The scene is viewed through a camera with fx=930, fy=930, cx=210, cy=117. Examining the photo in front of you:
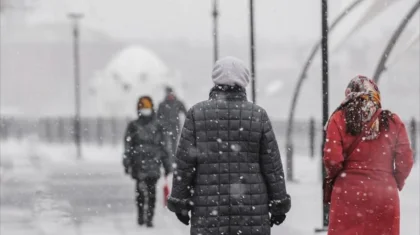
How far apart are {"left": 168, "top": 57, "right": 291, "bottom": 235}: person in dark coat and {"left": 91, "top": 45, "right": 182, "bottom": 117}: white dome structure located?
111134 mm

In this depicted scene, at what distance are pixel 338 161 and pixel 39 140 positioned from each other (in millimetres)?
40324

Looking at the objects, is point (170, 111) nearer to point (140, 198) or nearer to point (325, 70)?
point (140, 198)

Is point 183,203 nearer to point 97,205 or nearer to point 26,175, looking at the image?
point 97,205

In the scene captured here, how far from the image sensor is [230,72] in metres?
5.11

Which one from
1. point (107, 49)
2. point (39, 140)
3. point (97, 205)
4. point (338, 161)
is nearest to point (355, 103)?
point (338, 161)

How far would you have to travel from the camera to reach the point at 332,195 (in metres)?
5.84

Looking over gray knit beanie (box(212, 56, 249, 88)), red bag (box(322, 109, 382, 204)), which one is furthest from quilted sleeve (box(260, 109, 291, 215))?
red bag (box(322, 109, 382, 204))

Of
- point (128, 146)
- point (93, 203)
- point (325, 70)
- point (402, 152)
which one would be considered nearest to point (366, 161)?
point (402, 152)

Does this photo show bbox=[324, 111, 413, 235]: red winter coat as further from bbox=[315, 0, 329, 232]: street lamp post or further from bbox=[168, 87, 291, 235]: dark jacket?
bbox=[315, 0, 329, 232]: street lamp post

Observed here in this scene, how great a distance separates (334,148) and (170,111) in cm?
1087

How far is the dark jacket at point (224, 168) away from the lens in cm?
507

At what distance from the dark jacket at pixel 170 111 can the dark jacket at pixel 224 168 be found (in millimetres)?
11164

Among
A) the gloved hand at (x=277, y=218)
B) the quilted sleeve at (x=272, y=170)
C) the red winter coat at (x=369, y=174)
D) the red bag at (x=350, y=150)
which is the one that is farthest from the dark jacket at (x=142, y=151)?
the quilted sleeve at (x=272, y=170)

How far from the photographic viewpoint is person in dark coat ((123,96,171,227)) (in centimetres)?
1034
